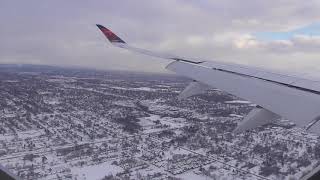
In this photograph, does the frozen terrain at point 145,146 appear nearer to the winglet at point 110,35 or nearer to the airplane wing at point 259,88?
the winglet at point 110,35

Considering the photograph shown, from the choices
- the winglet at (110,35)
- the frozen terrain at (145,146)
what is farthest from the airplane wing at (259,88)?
the frozen terrain at (145,146)

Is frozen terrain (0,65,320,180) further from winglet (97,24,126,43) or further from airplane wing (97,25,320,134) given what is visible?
airplane wing (97,25,320,134)

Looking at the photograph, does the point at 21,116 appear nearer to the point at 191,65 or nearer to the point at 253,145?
the point at 253,145

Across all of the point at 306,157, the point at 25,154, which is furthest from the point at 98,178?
the point at 306,157

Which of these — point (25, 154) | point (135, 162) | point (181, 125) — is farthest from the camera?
Result: point (181, 125)

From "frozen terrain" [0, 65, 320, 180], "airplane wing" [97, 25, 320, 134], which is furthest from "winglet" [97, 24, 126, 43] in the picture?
"frozen terrain" [0, 65, 320, 180]
